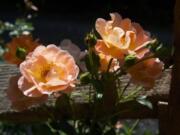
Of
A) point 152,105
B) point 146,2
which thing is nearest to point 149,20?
point 146,2

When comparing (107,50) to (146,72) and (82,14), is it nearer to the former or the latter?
(146,72)

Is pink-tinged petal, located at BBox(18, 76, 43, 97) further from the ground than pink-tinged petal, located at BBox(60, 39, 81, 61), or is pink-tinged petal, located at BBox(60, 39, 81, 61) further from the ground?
pink-tinged petal, located at BBox(60, 39, 81, 61)

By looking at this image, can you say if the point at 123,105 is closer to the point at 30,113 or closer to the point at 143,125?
the point at 30,113

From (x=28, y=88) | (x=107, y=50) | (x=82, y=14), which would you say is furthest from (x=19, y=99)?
(x=82, y=14)

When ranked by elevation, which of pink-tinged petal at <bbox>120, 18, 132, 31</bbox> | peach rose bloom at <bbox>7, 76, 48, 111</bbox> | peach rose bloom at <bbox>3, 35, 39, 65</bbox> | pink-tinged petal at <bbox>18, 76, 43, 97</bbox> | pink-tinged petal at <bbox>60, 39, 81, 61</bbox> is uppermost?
pink-tinged petal at <bbox>120, 18, 132, 31</bbox>

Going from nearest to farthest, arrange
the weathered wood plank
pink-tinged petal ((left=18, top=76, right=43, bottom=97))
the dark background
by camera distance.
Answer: pink-tinged petal ((left=18, top=76, right=43, bottom=97))
the weathered wood plank
the dark background

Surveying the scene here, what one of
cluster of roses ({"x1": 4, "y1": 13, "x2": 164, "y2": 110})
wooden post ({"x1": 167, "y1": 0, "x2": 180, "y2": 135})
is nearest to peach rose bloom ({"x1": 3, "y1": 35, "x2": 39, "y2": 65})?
cluster of roses ({"x1": 4, "y1": 13, "x2": 164, "y2": 110})

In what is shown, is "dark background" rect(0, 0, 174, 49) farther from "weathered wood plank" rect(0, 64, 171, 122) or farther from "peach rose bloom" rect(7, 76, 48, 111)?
"peach rose bloom" rect(7, 76, 48, 111)
